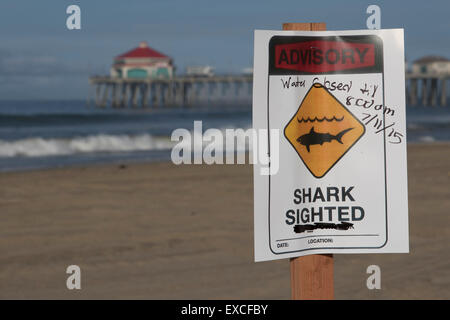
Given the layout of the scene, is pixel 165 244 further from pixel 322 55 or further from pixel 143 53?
pixel 143 53

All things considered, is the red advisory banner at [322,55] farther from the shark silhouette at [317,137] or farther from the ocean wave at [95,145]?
the ocean wave at [95,145]

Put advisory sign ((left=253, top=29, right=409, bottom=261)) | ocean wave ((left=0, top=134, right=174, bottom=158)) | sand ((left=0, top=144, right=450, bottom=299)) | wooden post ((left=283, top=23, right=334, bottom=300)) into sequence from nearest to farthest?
advisory sign ((left=253, top=29, right=409, bottom=261))
wooden post ((left=283, top=23, right=334, bottom=300))
sand ((left=0, top=144, right=450, bottom=299))
ocean wave ((left=0, top=134, right=174, bottom=158))

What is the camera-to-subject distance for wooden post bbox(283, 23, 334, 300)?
8.52ft

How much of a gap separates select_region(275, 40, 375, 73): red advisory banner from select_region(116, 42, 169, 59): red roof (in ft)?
224

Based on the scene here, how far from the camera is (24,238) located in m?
7.75

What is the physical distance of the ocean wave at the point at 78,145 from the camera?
2023 cm

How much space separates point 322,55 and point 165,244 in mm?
5220

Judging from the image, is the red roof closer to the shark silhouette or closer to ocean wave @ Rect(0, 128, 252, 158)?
ocean wave @ Rect(0, 128, 252, 158)

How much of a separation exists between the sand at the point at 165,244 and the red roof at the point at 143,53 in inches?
2318

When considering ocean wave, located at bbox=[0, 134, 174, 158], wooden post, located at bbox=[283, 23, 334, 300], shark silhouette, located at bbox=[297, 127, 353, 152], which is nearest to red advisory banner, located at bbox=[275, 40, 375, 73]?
shark silhouette, located at bbox=[297, 127, 353, 152]

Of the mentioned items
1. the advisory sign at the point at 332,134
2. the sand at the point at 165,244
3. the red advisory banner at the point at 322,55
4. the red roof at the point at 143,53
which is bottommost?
the sand at the point at 165,244

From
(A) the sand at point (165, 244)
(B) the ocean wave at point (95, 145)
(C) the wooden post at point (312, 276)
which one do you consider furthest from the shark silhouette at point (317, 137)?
(B) the ocean wave at point (95, 145)
